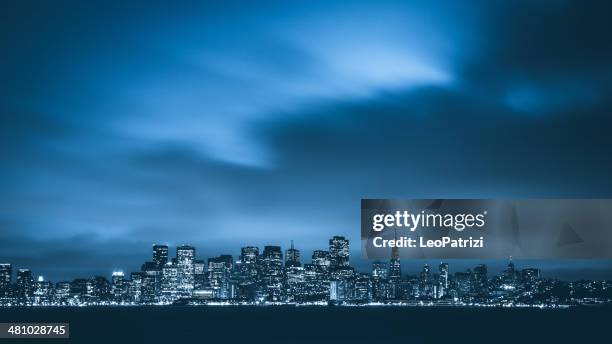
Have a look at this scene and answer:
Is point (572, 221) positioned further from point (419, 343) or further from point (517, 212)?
point (419, 343)

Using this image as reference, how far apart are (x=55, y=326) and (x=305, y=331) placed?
112m

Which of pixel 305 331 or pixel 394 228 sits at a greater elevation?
pixel 394 228

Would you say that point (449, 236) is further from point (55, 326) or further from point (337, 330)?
point (337, 330)

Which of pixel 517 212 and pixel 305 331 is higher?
pixel 517 212

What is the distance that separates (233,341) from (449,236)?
96681mm

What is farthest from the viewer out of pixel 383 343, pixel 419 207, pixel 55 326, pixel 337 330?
pixel 337 330

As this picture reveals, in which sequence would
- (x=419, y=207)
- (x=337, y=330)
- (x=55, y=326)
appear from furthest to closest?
(x=337, y=330), (x=55, y=326), (x=419, y=207)

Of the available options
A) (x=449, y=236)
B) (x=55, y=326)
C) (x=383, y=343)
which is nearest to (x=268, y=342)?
(x=383, y=343)

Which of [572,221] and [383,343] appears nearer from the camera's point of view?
[572,221]

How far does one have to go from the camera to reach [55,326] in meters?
33.8

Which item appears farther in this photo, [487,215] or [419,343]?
[419,343]

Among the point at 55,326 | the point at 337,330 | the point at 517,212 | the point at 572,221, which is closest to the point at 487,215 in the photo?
the point at 517,212

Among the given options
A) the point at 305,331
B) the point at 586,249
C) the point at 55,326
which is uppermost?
the point at 586,249

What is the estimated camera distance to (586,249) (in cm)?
2089
